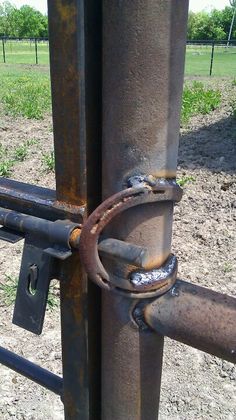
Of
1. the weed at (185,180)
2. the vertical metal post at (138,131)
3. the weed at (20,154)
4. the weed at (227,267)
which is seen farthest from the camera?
the weed at (20,154)

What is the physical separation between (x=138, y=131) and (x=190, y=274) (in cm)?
289

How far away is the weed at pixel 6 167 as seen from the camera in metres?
5.59

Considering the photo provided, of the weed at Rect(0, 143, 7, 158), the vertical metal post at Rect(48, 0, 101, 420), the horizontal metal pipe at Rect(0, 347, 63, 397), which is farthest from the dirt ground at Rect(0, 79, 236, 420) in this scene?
the vertical metal post at Rect(48, 0, 101, 420)

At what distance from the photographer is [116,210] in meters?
0.75

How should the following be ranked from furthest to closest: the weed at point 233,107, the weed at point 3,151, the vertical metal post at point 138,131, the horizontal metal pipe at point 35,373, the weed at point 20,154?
the weed at point 233,107, the weed at point 3,151, the weed at point 20,154, the horizontal metal pipe at point 35,373, the vertical metal post at point 138,131

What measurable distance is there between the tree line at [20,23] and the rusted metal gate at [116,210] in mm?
76714

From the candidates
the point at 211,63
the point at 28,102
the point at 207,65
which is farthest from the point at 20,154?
the point at 207,65

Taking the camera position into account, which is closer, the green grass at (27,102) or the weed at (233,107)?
the weed at (233,107)

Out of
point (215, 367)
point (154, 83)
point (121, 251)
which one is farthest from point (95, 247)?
point (215, 367)

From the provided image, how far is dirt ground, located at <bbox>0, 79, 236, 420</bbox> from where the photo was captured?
244 cm


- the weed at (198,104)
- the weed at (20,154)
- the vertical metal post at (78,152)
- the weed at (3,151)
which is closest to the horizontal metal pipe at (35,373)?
the vertical metal post at (78,152)

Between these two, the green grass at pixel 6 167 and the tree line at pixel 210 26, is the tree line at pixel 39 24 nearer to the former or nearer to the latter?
the tree line at pixel 210 26

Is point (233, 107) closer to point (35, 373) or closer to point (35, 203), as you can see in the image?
point (35, 373)

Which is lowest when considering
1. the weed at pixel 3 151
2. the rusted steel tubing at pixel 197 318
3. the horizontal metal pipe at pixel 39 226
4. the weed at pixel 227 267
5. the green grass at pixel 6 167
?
the weed at pixel 3 151
